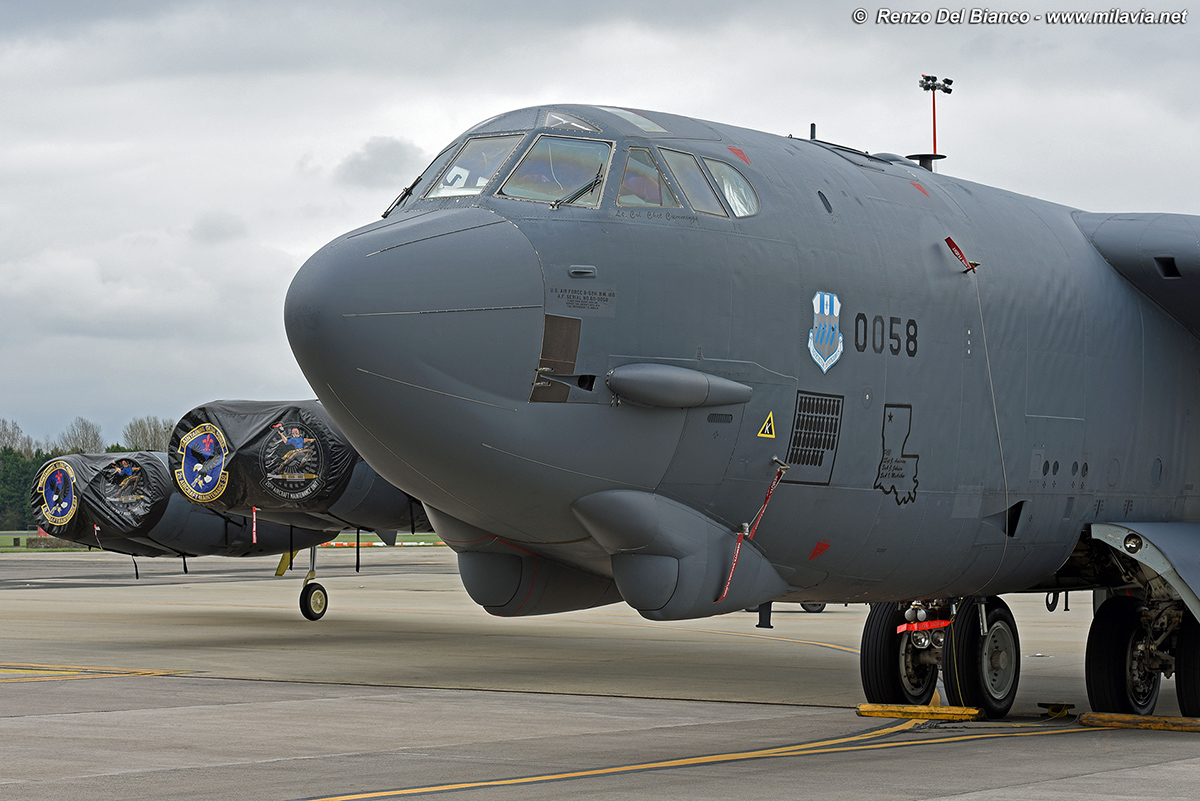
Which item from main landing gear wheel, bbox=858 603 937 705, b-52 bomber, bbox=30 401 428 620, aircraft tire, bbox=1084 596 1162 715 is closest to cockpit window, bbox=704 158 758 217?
main landing gear wheel, bbox=858 603 937 705

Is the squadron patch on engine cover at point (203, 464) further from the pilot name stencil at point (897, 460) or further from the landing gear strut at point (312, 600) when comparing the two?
the pilot name stencil at point (897, 460)

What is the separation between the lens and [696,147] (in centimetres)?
959

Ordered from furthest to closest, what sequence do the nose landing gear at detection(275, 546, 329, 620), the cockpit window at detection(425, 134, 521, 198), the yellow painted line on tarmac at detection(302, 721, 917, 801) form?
the nose landing gear at detection(275, 546, 329, 620)
the cockpit window at detection(425, 134, 521, 198)
the yellow painted line on tarmac at detection(302, 721, 917, 801)

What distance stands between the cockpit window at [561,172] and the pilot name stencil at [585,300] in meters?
0.70

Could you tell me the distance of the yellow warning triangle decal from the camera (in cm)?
929

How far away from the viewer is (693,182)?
9.38m

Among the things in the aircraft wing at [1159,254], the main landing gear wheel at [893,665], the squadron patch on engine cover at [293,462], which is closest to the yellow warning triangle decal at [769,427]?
the main landing gear wheel at [893,665]

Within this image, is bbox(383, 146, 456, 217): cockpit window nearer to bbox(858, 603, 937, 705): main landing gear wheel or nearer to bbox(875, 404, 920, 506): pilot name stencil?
bbox(875, 404, 920, 506): pilot name stencil

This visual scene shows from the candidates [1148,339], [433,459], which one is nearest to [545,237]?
[433,459]

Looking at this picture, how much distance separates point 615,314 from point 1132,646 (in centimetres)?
673

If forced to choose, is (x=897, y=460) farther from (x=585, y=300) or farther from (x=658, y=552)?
(x=585, y=300)

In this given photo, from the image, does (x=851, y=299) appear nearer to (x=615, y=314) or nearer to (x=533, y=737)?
(x=615, y=314)

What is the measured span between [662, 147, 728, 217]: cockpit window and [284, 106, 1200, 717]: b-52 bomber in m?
0.02

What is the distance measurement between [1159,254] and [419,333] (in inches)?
291
